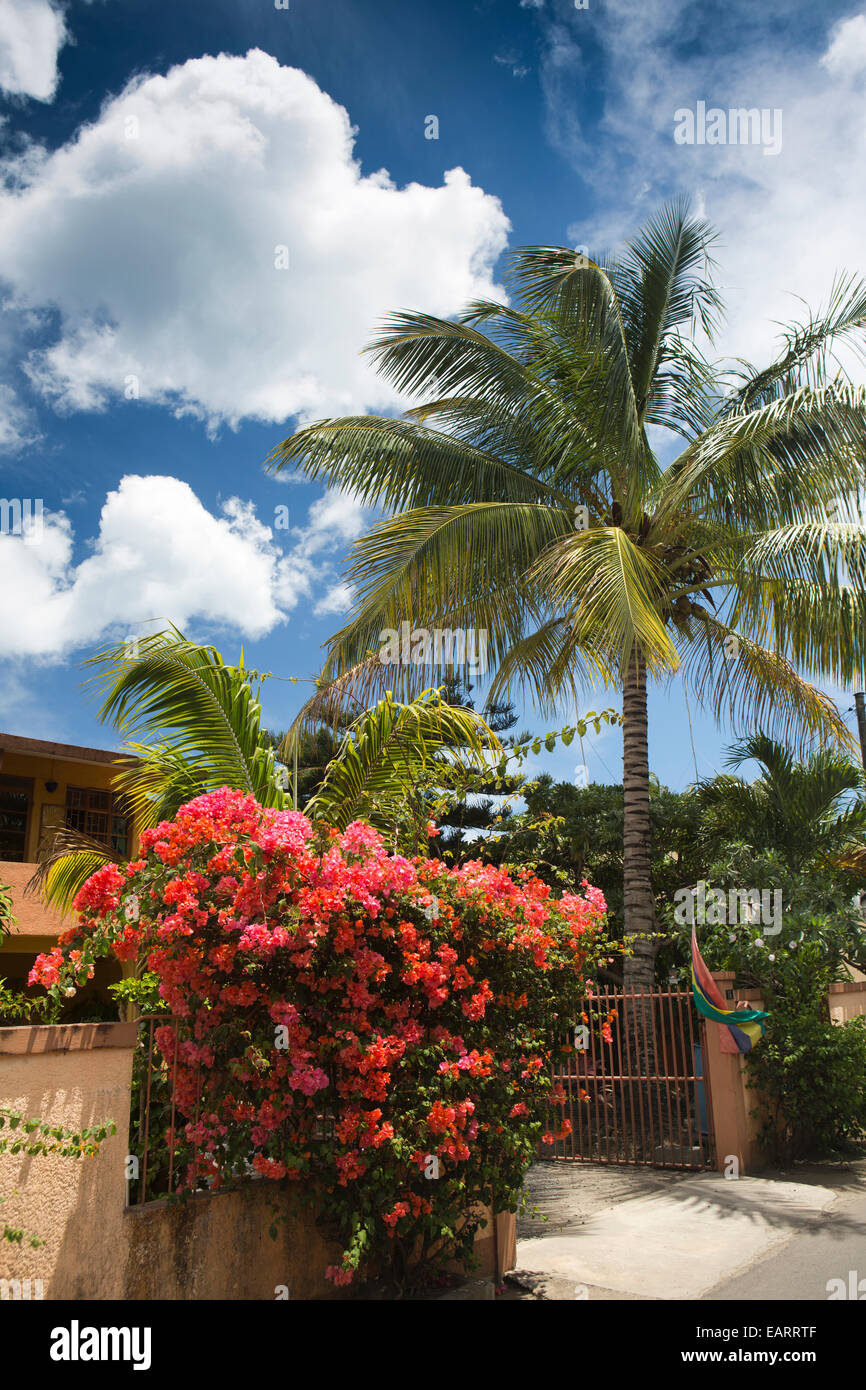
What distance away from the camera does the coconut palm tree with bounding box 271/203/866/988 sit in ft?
34.9

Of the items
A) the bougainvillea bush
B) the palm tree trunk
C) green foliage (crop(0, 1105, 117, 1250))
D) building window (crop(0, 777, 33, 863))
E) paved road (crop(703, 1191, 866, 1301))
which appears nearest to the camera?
green foliage (crop(0, 1105, 117, 1250))

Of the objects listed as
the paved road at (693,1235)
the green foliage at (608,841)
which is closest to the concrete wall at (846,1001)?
the paved road at (693,1235)

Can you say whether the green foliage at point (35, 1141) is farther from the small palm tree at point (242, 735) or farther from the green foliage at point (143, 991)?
the small palm tree at point (242, 735)

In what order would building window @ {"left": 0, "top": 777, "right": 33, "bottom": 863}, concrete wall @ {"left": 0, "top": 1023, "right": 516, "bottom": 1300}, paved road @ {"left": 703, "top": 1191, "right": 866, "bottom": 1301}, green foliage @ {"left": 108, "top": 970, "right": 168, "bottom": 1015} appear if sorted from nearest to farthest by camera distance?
concrete wall @ {"left": 0, "top": 1023, "right": 516, "bottom": 1300}
green foliage @ {"left": 108, "top": 970, "right": 168, "bottom": 1015}
paved road @ {"left": 703, "top": 1191, "right": 866, "bottom": 1301}
building window @ {"left": 0, "top": 777, "right": 33, "bottom": 863}

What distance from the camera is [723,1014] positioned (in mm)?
9625

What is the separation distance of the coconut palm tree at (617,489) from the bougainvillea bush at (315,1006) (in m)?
5.21

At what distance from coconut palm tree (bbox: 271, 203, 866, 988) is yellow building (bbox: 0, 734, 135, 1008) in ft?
20.2

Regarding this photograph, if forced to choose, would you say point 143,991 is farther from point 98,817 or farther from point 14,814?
point 98,817

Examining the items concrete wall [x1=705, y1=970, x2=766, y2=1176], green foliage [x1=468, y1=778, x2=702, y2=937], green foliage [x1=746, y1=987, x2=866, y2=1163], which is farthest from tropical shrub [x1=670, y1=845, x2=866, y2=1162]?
green foliage [x1=468, y1=778, x2=702, y2=937]

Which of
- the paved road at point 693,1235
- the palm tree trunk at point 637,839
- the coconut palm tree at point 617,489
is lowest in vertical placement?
the paved road at point 693,1235

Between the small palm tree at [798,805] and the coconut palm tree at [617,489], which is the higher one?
the coconut palm tree at [617,489]

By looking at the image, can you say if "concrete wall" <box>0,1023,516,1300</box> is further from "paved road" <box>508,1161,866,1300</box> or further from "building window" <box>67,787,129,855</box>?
"building window" <box>67,787,129,855</box>

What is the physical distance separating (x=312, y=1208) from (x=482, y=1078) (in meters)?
1.13

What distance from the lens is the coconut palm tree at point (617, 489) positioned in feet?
34.9
